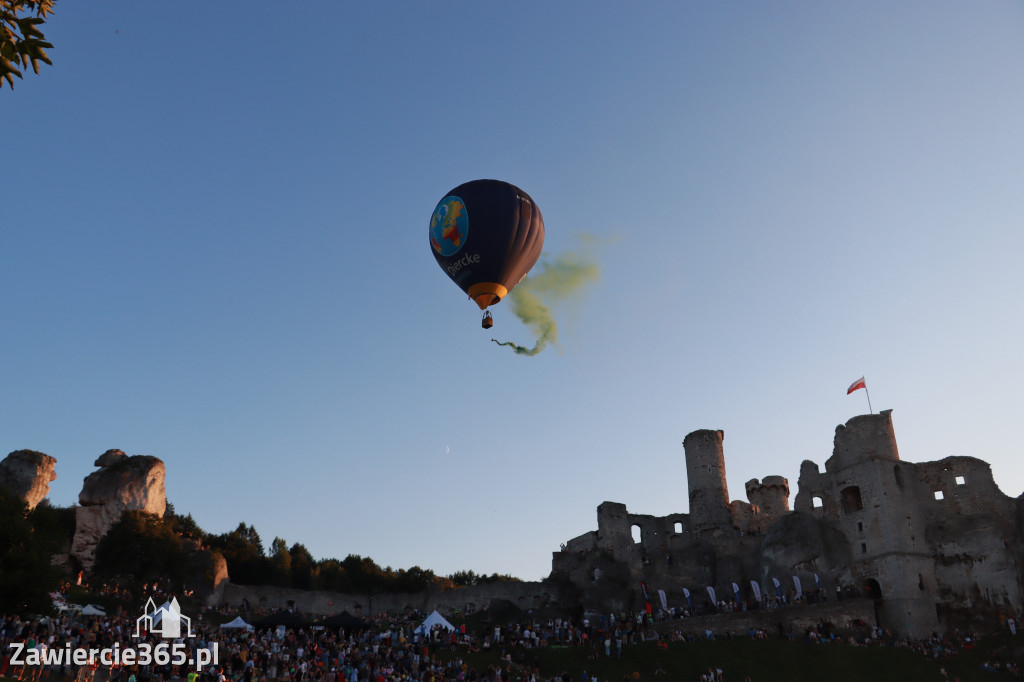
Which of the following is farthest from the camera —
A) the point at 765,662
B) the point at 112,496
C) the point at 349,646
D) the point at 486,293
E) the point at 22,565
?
the point at 112,496

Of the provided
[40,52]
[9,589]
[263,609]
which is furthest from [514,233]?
[263,609]

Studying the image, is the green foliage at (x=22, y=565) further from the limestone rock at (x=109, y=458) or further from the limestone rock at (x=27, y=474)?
the limestone rock at (x=109, y=458)

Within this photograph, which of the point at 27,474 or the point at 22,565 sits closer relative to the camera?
the point at 22,565

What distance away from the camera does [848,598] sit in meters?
42.2

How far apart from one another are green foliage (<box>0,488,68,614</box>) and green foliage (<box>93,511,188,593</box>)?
6943 mm

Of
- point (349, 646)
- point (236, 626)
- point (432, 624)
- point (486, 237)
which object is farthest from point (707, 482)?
point (486, 237)

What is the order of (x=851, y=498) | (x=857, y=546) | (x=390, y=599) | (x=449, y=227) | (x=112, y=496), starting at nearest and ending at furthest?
(x=449, y=227)
(x=857, y=546)
(x=851, y=498)
(x=112, y=496)
(x=390, y=599)

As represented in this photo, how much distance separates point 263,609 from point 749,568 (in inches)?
1181

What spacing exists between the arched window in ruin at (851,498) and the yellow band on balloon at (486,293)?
102ft

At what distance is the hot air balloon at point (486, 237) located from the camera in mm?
26062

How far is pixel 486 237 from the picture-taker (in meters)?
26.0

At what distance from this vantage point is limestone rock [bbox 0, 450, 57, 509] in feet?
166

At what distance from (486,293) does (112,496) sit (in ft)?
124

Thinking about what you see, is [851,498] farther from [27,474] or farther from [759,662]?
[27,474]
